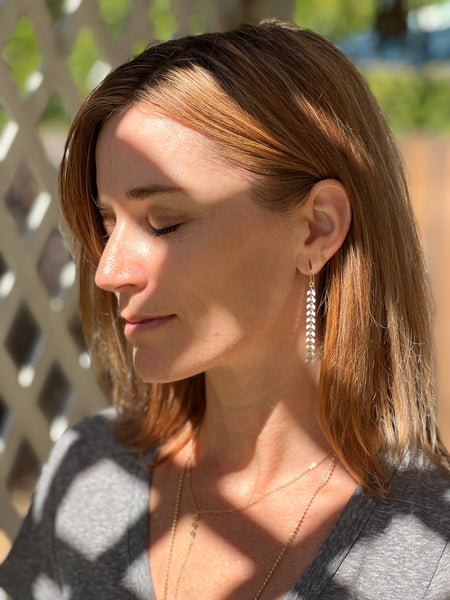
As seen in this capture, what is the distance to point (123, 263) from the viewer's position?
3.76ft

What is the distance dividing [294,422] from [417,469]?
0.19 metres

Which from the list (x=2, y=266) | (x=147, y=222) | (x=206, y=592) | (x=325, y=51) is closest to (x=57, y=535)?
(x=206, y=592)

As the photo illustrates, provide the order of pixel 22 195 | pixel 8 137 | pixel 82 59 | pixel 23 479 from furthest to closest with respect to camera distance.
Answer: pixel 82 59 < pixel 22 195 < pixel 23 479 < pixel 8 137

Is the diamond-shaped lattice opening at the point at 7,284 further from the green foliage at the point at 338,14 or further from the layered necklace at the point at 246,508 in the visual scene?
the green foliage at the point at 338,14

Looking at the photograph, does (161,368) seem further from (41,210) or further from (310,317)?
(41,210)

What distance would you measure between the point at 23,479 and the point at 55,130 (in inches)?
111

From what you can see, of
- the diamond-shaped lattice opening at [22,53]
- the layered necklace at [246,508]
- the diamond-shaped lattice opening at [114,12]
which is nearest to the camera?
the layered necklace at [246,508]

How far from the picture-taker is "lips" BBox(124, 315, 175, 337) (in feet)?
3.79

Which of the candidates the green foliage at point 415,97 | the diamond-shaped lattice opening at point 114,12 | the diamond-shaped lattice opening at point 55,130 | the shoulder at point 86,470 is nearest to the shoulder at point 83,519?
the shoulder at point 86,470

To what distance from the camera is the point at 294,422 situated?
127cm

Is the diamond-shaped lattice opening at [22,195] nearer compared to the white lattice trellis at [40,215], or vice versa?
the white lattice trellis at [40,215]

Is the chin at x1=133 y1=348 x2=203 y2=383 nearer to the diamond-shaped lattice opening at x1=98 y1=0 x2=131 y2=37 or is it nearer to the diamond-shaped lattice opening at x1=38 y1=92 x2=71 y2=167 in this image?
the diamond-shaped lattice opening at x1=38 y1=92 x2=71 y2=167

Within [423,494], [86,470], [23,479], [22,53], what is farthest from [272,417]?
[22,53]

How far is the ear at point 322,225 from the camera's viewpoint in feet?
3.82
